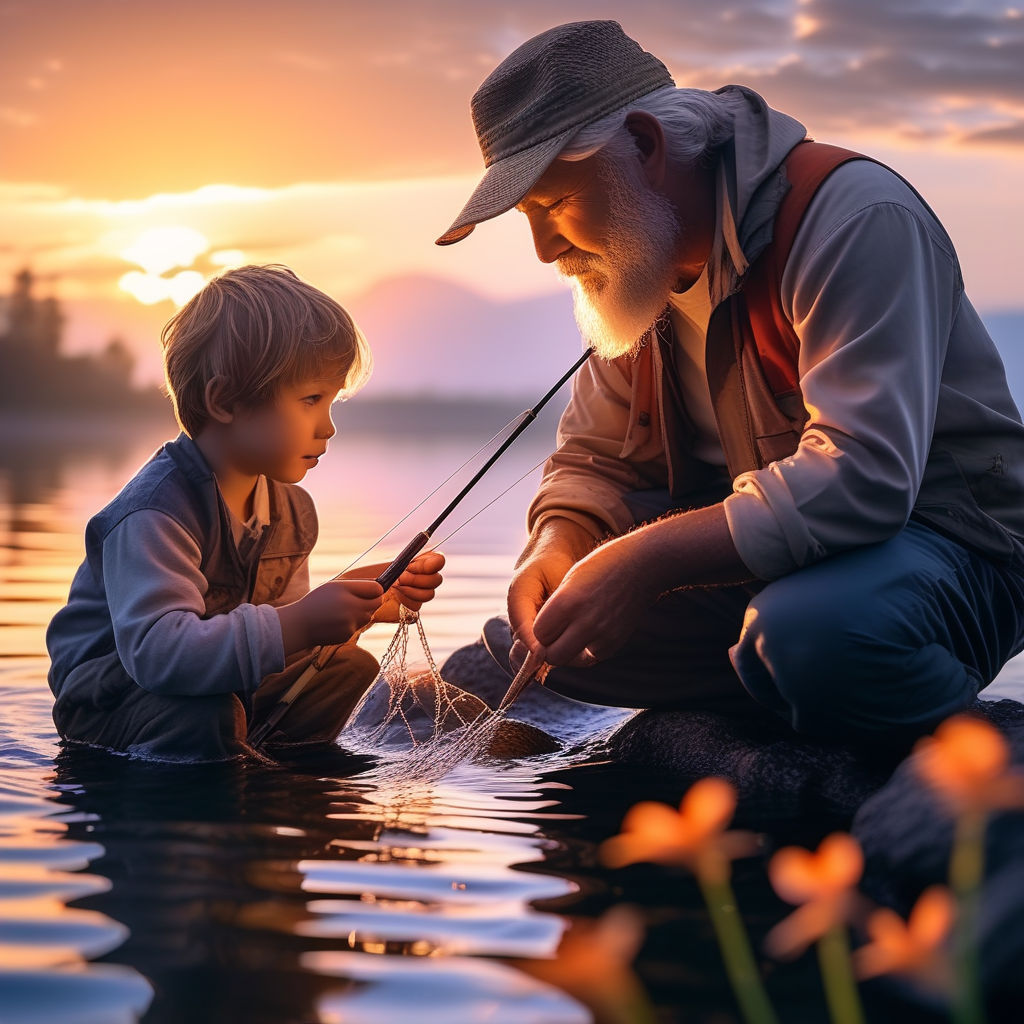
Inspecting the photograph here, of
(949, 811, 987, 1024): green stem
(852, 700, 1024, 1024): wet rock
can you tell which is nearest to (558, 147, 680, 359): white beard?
(852, 700, 1024, 1024): wet rock

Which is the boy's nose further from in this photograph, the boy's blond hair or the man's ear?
the man's ear

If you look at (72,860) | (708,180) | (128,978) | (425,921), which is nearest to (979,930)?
(425,921)

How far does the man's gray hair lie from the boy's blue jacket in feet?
4.21

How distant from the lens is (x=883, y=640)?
278cm

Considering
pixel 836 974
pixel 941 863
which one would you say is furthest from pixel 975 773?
pixel 941 863

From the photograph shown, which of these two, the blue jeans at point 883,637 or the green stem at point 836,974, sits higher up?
the blue jeans at point 883,637

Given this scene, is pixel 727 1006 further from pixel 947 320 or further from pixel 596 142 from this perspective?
pixel 596 142

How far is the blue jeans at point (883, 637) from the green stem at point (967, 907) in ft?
2.58

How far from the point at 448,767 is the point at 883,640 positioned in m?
1.09

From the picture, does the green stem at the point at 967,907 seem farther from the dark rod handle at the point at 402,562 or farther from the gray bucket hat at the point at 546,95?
the gray bucket hat at the point at 546,95

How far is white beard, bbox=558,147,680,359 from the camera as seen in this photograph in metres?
3.28

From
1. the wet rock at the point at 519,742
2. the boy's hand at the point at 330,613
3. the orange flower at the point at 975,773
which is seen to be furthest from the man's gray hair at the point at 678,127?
the orange flower at the point at 975,773

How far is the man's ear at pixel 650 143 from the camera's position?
126 inches

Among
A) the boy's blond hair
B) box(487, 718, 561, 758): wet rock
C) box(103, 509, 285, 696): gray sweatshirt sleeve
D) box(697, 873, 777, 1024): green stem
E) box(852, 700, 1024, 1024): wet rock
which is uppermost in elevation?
the boy's blond hair
